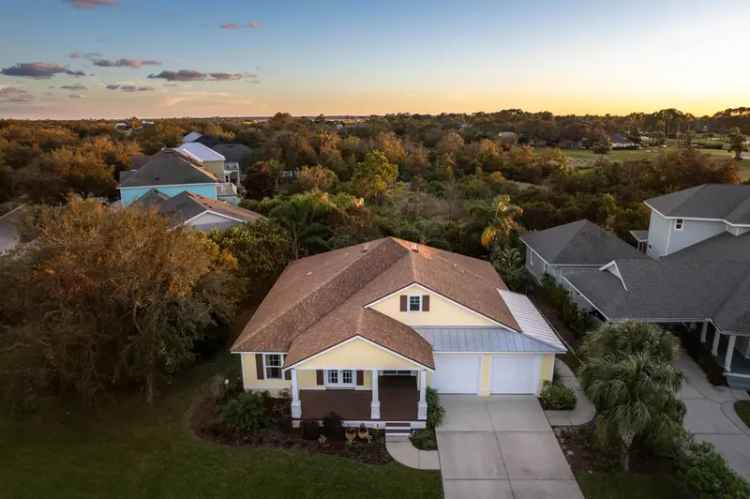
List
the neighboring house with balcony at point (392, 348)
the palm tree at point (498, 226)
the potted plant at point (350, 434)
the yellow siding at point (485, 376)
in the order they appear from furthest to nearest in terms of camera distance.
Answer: the palm tree at point (498, 226)
the yellow siding at point (485, 376)
the neighboring house with balcony at point (392, 348)
the potted plant at point (350, 434)

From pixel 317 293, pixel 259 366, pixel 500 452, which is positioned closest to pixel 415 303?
pixel 317 293

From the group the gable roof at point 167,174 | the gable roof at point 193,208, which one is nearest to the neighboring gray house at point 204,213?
the gable roof at point 193,208

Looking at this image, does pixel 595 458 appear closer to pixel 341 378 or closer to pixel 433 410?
pixel 433 410

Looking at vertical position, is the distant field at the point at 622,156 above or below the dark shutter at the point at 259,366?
above

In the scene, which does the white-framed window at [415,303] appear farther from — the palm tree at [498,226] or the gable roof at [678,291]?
the palm tree at [498,226]

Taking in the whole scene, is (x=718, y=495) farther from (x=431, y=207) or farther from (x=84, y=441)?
(x=431, y=207)
